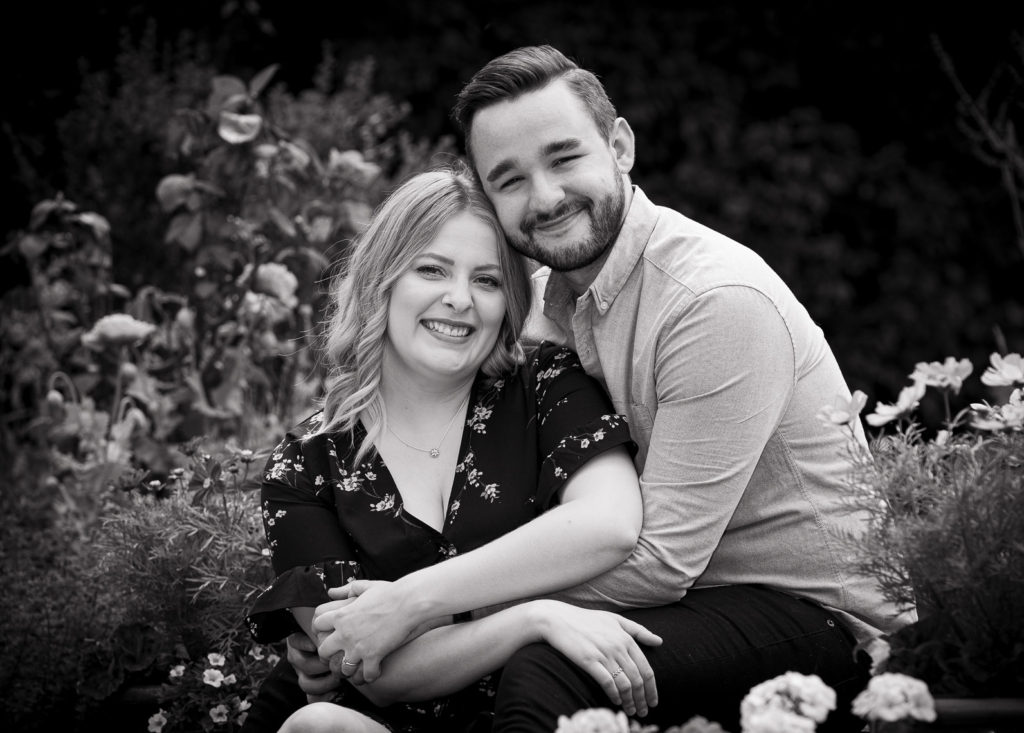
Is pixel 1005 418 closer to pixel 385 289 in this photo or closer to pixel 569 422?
pixel 569 422

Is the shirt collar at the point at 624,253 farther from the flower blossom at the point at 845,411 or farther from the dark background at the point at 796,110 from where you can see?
the dark background at the point at 796,110

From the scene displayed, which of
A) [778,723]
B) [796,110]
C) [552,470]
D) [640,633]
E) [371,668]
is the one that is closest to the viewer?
[778,723]

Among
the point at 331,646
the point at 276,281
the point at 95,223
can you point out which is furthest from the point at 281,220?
the point at 331,646

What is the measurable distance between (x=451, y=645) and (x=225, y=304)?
7.99 ft

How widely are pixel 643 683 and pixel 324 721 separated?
22.6 inches

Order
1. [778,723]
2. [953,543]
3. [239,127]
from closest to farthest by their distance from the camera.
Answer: [778,723] → [953,543] → [239,127]

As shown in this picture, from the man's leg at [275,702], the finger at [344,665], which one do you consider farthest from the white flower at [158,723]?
the finger at [344,665]

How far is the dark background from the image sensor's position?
547 cm

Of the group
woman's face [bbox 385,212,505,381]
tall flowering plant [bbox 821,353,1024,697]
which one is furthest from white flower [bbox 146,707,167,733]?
tall flowering plant [bbox 821,353,1024,697]

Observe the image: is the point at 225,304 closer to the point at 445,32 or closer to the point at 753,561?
the point at 445,32

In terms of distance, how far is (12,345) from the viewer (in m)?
4.57

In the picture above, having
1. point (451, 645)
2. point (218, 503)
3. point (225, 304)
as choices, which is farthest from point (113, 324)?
point (451, 645)

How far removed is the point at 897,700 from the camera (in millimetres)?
1437

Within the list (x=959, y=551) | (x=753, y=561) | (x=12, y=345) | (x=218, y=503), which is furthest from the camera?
(x=12, y=345)
